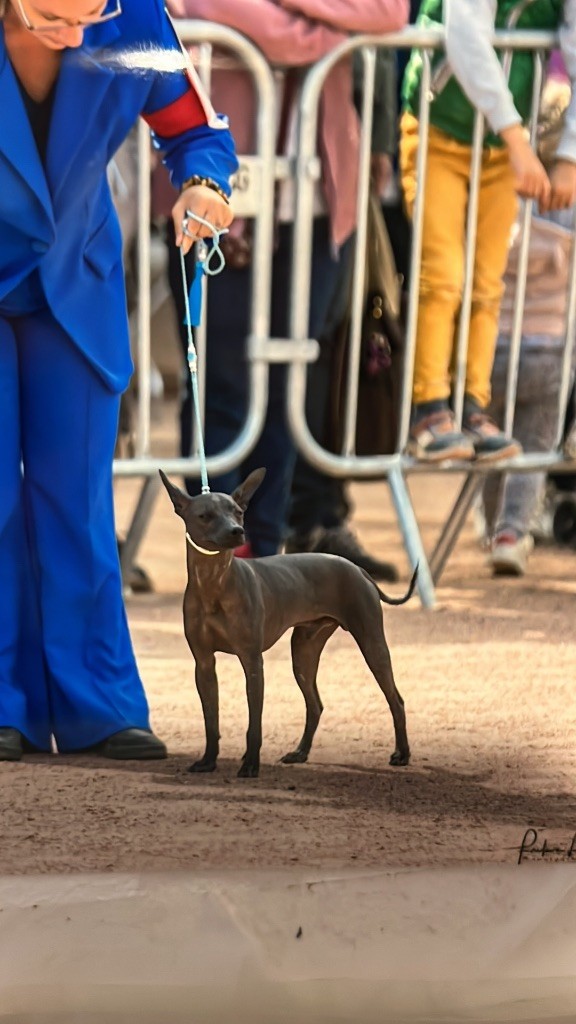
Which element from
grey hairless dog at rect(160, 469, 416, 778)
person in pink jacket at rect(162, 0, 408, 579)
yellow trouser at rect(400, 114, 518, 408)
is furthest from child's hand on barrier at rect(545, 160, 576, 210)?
grey hairless dog at rect(160, 469, 416, 778)

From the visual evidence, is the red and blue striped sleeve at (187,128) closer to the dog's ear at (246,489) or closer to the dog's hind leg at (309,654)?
the dog's ear at (246,489)

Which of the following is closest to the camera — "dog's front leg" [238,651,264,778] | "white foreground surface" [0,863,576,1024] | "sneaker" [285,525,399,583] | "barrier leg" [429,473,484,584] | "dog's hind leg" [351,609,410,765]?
"white foreground surface" [0,863,576,1024]

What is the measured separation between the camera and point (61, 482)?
12.9 ft

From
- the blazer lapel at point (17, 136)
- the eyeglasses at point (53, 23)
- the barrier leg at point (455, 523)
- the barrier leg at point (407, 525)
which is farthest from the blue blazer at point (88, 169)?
the barrier leg at point (455, 523)

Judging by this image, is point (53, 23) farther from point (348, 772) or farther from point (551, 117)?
point (551, 117)

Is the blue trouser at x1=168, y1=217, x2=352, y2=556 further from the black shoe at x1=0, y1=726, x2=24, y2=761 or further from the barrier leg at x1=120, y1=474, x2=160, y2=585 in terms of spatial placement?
the black shoe at x1=0, y1=726, x2=24, y2=761

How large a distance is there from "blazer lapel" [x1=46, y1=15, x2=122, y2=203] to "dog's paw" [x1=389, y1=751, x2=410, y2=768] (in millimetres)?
1323

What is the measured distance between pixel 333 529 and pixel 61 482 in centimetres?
237

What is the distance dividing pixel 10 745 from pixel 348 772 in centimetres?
68

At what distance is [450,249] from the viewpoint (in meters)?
5.80

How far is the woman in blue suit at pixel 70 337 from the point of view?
3.62m

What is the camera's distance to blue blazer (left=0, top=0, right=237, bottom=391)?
3.62m

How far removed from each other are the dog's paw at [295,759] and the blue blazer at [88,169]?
818 mm

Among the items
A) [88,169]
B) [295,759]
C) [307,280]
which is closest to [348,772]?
[295,759]
